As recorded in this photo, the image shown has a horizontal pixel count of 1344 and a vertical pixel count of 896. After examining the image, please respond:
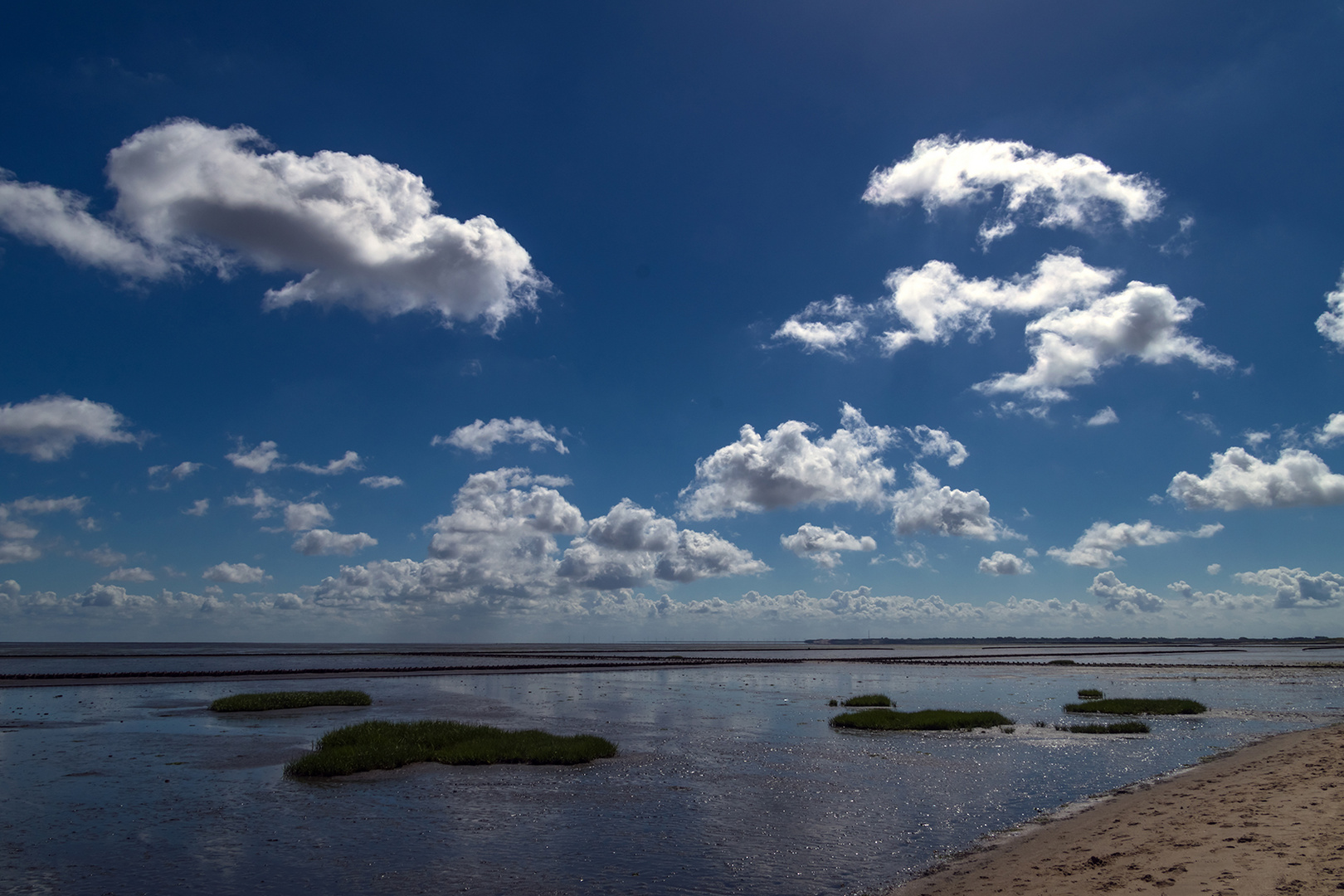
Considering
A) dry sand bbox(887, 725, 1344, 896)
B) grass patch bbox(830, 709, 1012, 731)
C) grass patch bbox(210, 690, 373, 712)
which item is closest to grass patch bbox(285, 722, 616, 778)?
grass patch bbox(830, 709, 1012, 731)

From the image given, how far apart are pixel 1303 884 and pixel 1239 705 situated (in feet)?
180

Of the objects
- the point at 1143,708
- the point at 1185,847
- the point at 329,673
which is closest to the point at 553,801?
the point at 1185,847

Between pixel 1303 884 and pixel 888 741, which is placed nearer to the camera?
pixel 1303 884

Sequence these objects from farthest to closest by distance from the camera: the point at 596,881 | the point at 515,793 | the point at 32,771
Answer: the point at 32,771, the point at 515,793, the point at 596,881

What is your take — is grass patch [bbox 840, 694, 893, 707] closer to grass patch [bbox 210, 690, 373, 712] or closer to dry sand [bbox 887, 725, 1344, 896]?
dry sand [bbox 887, 725, 1344, 896]

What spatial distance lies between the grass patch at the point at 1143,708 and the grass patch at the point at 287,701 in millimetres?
53912

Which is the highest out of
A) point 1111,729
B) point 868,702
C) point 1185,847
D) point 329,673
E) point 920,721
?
point 1185,847

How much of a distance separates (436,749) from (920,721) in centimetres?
2758

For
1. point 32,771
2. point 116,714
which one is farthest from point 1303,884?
point 116,714

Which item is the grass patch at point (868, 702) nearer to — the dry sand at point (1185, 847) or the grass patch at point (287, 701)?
the dry sand at point (1185, 847)

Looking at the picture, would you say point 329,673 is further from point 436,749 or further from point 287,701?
point 436,749

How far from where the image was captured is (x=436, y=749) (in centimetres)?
3375

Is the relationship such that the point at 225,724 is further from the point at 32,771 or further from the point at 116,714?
the point at 32,771

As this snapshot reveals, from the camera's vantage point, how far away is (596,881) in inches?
687
